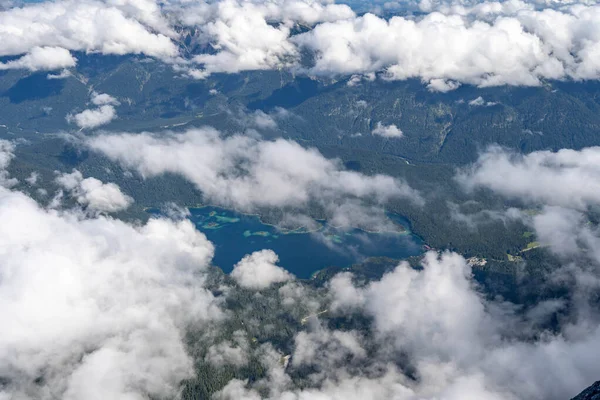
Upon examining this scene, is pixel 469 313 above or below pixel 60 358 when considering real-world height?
below

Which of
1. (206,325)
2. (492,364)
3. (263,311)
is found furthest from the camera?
(263,311)

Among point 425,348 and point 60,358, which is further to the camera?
point 425,348

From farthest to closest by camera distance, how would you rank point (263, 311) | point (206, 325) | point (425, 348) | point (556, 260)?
1. point (556, 260)
2. point (263, 311)
3. point (206, 325)
4. point (425, 348)

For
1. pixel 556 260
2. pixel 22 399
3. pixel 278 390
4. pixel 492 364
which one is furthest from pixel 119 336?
pixel 556 260

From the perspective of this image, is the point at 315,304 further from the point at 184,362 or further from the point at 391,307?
the point at 184,362

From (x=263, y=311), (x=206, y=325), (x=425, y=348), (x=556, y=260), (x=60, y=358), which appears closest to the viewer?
(x=60, y=358)

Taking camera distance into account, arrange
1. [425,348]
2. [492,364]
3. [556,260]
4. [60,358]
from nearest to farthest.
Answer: [492,364], [60,358], [425,348], [556,260]

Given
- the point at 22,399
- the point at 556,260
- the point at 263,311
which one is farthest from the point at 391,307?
the point at 22,399

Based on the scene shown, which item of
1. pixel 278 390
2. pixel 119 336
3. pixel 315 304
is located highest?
pixel 119 336

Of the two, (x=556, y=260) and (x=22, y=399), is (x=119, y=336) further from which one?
(x=556, y=260)
